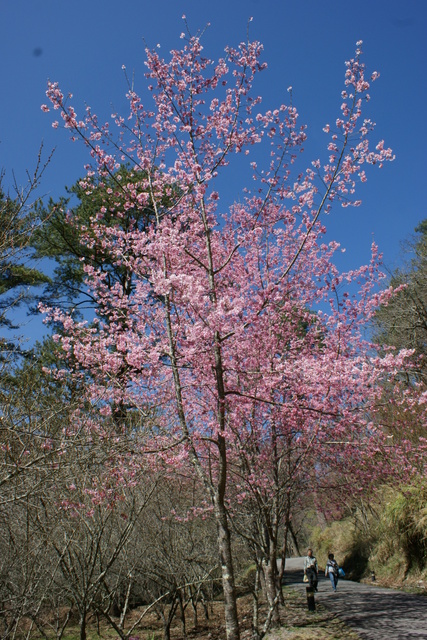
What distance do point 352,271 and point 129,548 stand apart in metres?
6.60

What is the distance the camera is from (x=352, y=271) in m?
7.14

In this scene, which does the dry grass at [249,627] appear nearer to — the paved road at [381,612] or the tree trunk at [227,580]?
the paved road at [381,612]

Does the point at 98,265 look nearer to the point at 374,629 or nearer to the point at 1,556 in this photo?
the point at 1,556

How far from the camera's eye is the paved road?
762cm

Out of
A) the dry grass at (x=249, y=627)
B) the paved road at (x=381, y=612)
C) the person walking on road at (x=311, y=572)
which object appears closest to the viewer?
the paved road at (x=381, y=612)

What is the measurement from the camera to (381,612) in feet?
30.8

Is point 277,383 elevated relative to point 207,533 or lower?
elevated

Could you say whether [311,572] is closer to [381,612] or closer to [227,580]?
[381,612]

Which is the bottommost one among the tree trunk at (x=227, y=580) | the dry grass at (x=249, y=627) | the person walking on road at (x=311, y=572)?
the dry grass at (x=249, y=627)

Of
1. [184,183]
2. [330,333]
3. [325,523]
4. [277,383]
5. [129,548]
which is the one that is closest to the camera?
[184,183]

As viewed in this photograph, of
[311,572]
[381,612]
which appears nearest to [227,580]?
[381,612]

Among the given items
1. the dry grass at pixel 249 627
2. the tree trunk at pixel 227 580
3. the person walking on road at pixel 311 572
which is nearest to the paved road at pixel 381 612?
the dry grass at pixel 249 627

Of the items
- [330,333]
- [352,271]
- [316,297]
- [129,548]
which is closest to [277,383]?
[330,333]

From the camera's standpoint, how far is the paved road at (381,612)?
7.62 m
